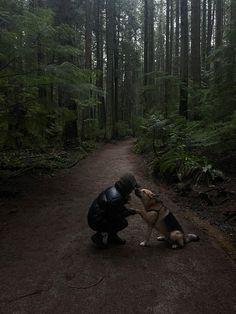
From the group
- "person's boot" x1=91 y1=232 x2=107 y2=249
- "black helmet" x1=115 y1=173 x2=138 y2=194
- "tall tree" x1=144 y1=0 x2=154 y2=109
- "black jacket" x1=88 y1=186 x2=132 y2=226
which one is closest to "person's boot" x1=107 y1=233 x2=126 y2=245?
"person's boot" x1=91 y1=232 x2=107 y2=249

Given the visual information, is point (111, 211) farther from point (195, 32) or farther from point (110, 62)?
point (110, 62)

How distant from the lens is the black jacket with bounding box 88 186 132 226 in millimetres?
4594

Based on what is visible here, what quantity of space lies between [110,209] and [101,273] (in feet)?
3.15

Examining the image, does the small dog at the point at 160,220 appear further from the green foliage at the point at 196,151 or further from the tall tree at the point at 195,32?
the tall tree at the point at 195,32

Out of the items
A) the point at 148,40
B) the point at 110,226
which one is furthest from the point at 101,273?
the point at 148,40

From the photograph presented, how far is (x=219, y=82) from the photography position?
356 inches

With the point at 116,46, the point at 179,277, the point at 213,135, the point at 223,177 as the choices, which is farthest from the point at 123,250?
the point at 116,46

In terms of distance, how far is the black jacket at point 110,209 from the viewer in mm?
4594

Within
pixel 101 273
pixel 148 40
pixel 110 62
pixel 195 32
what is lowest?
pixel 101 273

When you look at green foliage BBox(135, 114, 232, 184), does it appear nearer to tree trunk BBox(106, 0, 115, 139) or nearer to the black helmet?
the black helmet

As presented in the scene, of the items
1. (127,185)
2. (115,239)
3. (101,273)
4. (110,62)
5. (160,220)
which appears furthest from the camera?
(110,62)

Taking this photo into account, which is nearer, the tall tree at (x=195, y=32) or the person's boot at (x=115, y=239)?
the person's boot at (x=115, y=239)

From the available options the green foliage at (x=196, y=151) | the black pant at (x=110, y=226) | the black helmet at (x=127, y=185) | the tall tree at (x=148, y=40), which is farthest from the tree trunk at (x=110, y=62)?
the black pant at (x=110, y=226)

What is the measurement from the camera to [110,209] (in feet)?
15.1
